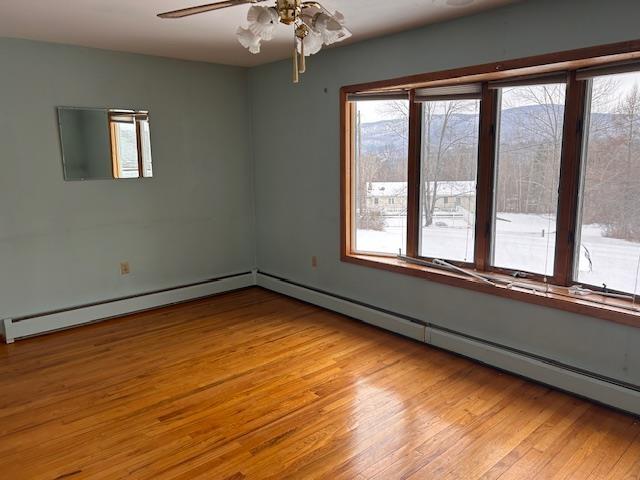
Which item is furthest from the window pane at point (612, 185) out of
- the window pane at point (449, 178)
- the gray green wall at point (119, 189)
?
the gray green wall at point (119, 189)

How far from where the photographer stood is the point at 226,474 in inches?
88.2

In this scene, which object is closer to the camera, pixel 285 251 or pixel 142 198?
pixel 142 198

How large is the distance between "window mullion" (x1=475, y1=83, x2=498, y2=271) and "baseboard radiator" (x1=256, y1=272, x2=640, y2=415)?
598 mm

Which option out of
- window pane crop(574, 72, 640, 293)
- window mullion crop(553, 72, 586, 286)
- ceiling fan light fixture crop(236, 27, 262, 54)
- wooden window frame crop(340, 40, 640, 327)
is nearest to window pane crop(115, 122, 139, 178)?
wooden window frame crop(340, 40, 640, 327)

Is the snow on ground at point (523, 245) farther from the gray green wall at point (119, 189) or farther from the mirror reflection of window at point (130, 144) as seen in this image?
the mirror reflection of window at point (130, 144)

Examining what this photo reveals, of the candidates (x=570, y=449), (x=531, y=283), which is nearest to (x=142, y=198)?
(x=531, y=283)

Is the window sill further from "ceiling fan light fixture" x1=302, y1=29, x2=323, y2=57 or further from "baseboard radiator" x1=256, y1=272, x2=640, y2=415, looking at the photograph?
"ceiling fan light fixture" x1=302, y1=29, x2=323, y2=57

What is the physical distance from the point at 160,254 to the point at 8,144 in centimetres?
160

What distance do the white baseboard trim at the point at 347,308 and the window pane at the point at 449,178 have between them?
0.62 metres

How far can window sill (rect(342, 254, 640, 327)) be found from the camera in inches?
108

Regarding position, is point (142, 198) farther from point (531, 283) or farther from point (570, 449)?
point (570, 449)

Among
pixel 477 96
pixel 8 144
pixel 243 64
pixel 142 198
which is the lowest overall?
pixel 142 198

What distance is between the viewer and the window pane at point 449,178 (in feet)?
11.8

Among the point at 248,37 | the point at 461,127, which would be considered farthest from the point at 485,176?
the point at 248,37
